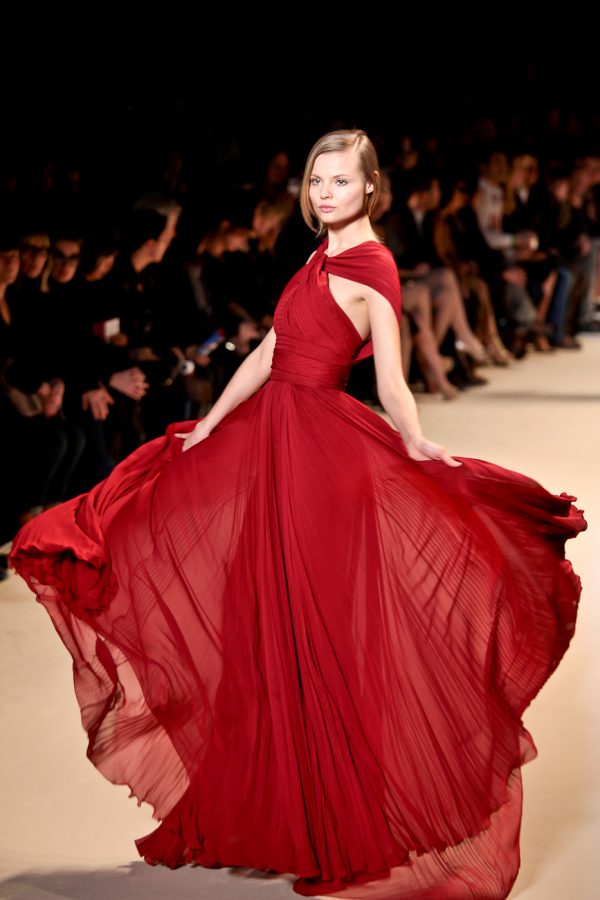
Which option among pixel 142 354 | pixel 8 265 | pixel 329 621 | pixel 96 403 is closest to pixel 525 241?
pixel 142 354

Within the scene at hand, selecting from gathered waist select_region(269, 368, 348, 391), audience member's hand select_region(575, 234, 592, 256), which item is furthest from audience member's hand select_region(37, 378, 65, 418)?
audience member's hand select_region(575, 234, 592, 256)

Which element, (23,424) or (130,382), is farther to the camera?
(130,382)

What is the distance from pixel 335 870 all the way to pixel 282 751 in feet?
0.67

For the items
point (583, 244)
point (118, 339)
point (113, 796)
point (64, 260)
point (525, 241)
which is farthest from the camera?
point (583, 244)

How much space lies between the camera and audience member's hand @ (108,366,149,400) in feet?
15.6

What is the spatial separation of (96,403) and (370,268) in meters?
2.32

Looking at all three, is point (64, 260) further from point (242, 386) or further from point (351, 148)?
point (351, 148)

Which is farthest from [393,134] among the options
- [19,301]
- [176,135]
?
[19,301]

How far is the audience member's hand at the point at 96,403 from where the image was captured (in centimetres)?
458

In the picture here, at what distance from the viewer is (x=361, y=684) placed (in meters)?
2.34

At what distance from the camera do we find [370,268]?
2398 mm

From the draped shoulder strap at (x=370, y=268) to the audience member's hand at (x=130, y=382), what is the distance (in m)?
2.35

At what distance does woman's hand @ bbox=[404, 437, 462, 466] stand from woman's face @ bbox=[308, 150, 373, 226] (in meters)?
0.40

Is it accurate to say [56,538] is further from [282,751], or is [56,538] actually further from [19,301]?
[19,301]
